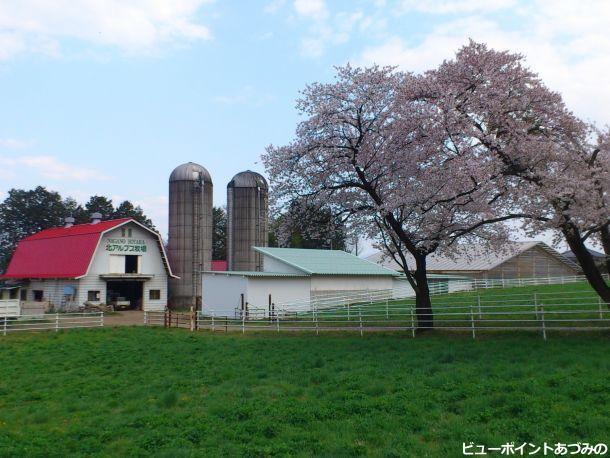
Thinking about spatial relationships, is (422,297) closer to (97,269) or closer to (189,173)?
(97,269)

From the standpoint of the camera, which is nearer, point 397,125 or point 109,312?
point 397,125

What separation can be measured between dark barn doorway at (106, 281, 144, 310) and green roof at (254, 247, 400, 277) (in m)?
10.5

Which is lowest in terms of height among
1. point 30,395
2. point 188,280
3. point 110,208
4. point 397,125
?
point 30,395

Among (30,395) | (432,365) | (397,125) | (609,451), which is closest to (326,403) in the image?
(432,365)

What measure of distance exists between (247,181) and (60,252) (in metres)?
17.0

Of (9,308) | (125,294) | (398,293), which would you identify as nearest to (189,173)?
(125,294)

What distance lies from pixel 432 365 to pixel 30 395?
376 inches

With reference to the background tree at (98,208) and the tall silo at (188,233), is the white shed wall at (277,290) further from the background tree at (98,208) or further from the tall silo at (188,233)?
the background tree at (98,208)

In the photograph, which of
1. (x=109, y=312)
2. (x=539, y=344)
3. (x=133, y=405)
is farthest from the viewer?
(x=109, y=312)

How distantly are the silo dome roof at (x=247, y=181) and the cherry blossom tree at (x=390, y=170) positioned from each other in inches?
1074

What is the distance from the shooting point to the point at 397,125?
18.2 meters

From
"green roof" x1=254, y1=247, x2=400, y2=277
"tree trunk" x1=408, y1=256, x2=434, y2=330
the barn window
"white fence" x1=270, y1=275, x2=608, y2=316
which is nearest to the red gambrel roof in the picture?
the barn window

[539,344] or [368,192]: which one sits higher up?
[368,192]

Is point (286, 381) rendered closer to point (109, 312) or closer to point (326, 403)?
point (326, 403)
